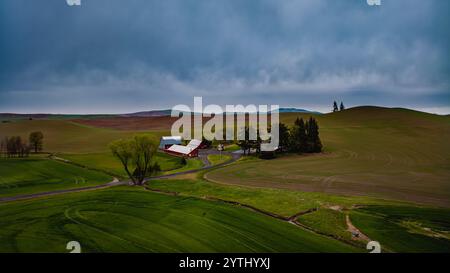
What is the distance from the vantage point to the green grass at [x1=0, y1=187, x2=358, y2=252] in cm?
1638

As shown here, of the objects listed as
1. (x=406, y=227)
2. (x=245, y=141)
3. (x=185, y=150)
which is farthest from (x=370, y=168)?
(x=185, y=150)

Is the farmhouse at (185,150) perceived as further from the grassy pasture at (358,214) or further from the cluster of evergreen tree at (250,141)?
the grassy pasture at (358,214)

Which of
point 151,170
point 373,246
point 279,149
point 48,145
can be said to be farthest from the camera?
point 48,145

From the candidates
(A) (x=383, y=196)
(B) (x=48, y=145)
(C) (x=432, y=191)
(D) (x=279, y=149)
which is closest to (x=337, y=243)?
(A) (x=383, y=196)

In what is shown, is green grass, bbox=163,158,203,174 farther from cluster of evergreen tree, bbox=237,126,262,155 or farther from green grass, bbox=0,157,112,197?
cluster of evergreen tree, bbox=237,126,262,155

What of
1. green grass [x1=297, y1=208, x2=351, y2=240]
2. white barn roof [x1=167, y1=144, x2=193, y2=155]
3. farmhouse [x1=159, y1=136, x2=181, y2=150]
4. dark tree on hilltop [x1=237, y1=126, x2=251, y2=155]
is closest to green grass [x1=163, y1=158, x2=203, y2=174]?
white barn roof [x1=167, y1=144, x2=193, y2=155]

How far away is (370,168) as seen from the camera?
42.8 m

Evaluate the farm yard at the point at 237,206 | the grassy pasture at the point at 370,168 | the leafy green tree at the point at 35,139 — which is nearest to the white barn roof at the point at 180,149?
the farm yard at the point at 237,206

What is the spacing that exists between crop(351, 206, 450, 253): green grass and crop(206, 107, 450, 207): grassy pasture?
4.38 m

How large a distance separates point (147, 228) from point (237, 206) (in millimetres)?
8696
